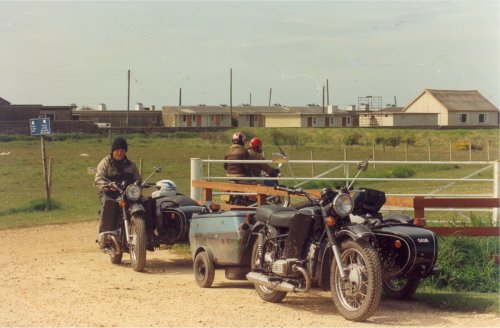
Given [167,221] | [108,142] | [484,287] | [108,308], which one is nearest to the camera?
[108,308]

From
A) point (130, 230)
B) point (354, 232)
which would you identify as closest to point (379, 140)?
point (130, 230)

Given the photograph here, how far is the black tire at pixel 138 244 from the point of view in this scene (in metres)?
12.3

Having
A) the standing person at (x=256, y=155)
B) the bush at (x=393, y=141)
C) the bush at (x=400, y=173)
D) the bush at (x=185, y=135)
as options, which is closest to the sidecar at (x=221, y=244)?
the standing person at (x=256, y=155)

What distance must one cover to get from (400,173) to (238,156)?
20022 mm

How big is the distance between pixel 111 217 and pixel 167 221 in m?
0.92

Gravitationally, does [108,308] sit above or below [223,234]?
below

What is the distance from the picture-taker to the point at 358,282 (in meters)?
8.45

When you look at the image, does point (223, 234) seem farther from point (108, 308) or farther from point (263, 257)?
point (108, 308)

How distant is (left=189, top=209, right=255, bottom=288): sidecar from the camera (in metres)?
10.2

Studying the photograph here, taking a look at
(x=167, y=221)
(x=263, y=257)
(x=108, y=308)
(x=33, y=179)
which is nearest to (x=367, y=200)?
(x=263, y=257)

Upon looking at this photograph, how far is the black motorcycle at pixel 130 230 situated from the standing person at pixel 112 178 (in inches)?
4.1

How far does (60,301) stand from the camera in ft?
32.5

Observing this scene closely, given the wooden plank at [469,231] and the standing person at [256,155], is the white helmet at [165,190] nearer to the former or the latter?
the standing person at [256,155]

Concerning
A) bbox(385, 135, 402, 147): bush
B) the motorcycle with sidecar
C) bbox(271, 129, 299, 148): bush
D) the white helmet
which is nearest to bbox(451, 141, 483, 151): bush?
bbox(385, 135, 402, 147): bush
